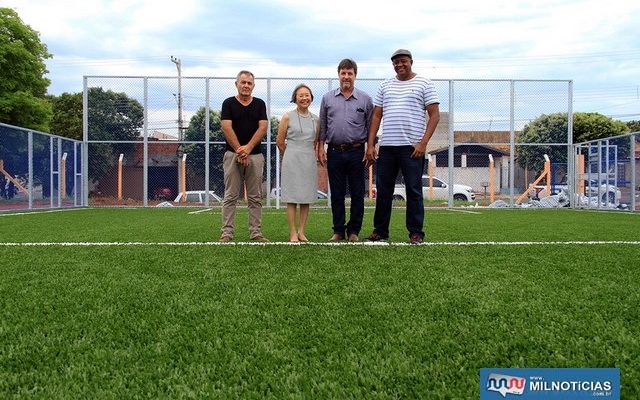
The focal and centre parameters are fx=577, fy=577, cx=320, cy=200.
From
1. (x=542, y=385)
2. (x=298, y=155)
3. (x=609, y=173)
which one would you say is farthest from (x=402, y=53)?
(x=609, y=173)

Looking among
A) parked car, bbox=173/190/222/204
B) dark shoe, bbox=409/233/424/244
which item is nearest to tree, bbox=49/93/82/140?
parked car, bbox=173/190/222/204

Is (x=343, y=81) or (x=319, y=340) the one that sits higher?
(x=343, y=81)

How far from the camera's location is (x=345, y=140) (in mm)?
4793

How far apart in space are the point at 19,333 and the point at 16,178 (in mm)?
9905

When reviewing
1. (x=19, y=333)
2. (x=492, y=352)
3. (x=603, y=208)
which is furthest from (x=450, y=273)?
(x=603, y=208)

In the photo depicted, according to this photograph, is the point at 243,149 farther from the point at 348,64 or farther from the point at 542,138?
the point at 542,138

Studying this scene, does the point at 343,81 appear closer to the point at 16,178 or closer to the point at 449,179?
the point at 16,178

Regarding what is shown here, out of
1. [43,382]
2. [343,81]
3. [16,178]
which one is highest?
[343,81]

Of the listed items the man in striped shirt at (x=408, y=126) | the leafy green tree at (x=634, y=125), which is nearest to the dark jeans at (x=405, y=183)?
the man in striped shirt at (x=408, y=126)

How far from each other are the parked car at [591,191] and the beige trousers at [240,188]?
10.4 m

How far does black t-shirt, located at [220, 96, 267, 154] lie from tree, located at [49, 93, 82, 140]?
30876mm

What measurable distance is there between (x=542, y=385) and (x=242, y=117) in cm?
414

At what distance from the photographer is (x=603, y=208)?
13367 millimetres

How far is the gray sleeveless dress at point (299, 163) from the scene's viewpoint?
4758 mm
